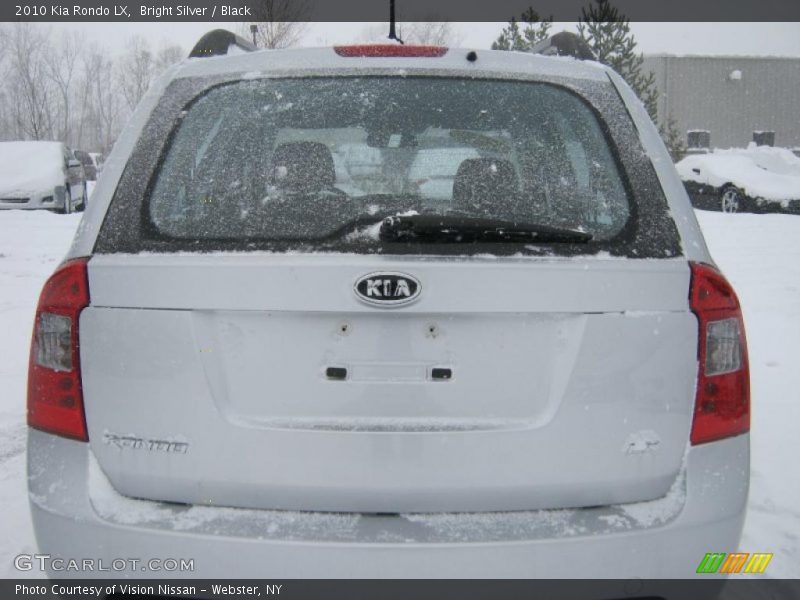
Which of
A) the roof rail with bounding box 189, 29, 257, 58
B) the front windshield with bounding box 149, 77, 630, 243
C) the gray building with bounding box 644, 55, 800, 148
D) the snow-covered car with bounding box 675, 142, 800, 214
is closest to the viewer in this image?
the front windshield with bounding box 149, 77, 630, 243

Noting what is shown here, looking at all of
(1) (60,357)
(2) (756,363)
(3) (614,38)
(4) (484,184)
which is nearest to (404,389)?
(4) (484,184)

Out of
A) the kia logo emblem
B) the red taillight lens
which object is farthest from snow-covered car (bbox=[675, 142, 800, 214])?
the red taillight lens

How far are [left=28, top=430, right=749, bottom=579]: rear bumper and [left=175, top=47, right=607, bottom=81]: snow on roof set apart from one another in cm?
110

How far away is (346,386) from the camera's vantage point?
5.93 ft

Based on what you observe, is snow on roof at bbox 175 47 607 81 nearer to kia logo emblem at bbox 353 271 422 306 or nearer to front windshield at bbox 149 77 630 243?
front windshield at bbox 149 77 630 243

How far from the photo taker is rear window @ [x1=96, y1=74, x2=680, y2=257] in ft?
6.23

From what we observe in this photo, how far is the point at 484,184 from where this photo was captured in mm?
2061

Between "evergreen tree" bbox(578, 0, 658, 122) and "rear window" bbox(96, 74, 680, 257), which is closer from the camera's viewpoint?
"rear window" bbox(96, 74, 680, 257)

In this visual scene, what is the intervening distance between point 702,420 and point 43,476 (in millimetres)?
1667

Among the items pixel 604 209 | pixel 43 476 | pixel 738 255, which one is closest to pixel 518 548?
pixel 604 209

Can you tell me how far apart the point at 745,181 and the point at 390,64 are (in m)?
17.9

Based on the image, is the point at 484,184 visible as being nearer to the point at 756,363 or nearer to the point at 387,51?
the point at 387,51

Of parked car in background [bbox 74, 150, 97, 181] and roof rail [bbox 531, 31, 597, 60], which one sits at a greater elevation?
roof rail [bbox 531, 31, 597, 60]

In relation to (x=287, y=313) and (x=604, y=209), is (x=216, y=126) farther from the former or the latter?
(x=604, y=209)
